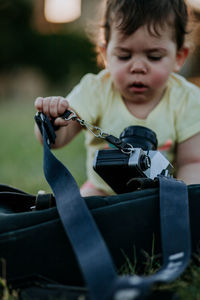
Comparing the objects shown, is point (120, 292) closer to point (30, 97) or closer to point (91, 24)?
point (91, 24)

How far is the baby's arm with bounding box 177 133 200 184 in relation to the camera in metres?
2.08

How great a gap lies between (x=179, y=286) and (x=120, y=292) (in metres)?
0.32

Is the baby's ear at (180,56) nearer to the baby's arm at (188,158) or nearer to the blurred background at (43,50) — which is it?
the baby's arm at (188,158)

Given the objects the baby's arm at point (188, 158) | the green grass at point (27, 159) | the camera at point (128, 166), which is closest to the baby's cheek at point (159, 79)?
the baby's arm at point (188, 158)

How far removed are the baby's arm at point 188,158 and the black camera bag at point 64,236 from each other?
0.68 meters

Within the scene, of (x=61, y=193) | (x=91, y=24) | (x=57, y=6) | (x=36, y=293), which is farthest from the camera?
(x=57, y=6)

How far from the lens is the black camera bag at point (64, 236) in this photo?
4.19 ft

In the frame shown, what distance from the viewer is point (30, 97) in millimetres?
13539

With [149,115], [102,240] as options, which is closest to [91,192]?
[149,115]

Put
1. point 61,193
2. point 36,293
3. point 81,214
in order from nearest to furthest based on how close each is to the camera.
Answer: point 36,293 → point 81,214 → point 61,193

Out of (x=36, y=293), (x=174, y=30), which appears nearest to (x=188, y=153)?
(x=174, y=30)

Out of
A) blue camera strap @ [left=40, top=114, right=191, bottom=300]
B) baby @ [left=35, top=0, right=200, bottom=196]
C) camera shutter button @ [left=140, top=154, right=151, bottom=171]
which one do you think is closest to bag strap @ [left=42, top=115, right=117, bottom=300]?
blue camera strap @ [left=40, top=114, right=191, bottom=300]

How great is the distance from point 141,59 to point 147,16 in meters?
0.19

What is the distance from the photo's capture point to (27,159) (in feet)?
12.2
